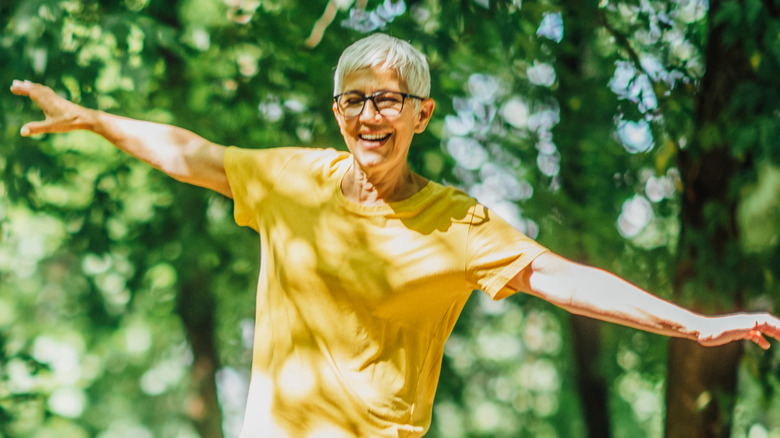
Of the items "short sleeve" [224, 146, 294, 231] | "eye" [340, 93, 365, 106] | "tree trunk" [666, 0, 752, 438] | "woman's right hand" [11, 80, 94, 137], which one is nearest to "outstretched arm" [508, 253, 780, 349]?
"eye" [340, 93, 365, 106]

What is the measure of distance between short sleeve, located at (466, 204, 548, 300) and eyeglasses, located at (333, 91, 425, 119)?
0.39 metres

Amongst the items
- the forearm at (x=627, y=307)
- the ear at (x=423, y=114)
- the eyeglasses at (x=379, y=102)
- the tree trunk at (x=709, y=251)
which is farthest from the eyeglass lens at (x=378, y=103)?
the tree trunk at (x=709, y=251)

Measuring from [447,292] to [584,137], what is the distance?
11.0 ft

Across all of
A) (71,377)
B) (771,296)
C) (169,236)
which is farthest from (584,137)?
(71,377)

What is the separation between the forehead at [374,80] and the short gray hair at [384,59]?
0.01 m

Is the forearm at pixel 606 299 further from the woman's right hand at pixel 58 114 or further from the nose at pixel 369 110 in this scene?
the woman's right hand at pixel 58 114

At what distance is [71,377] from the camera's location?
13.6 metres

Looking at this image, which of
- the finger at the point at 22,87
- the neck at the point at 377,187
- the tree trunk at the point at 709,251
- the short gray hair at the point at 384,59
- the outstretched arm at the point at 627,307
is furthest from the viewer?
the tree trunk at the point at 709,251

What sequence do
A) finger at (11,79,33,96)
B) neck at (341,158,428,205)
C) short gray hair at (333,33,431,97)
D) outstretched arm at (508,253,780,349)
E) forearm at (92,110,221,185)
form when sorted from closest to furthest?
outstretched arm at (508,253,780,349)
short gray hair at (333,33,431,97)
neck at (341,158,428,205)
forearm at (92,110,221,185)
finger at (11,79,33,96)

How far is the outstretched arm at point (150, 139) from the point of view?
8.61 feet

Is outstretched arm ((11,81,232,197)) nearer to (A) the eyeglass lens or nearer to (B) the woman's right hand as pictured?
(B) the woman's right hand

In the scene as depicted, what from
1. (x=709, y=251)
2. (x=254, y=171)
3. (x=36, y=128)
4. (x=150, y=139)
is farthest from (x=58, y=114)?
(x=709, y=251)

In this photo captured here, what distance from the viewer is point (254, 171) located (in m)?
2.57

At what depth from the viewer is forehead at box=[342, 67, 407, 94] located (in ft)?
7.83
